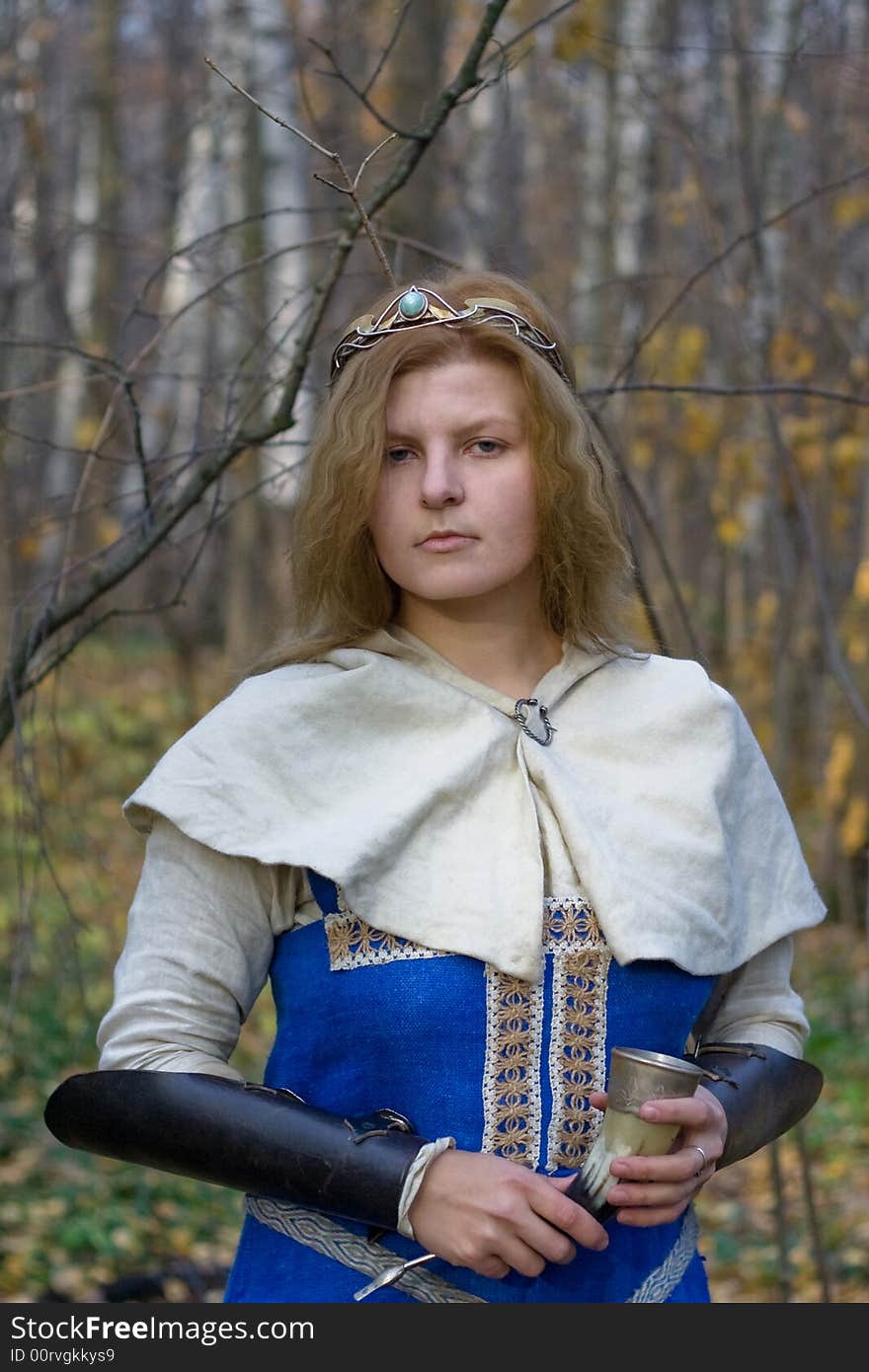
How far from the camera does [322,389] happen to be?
2.59m

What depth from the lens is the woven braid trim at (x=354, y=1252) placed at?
1.73 meters

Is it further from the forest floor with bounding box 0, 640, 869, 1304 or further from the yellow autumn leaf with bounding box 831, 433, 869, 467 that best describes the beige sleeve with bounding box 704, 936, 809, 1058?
the yellow autumn leaf with bounding box 831, 433, 869, 467

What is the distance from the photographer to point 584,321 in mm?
11820

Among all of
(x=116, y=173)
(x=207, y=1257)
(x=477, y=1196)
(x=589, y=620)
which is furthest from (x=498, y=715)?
(x=116, y=173)

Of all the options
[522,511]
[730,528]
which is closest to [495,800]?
[522,511]

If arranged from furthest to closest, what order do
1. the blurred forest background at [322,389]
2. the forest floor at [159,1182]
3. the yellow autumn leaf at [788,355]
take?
1. the yellow autumn leaf at [788,355]
2. the forest floor at [159,1182]
3. the blurred forest background at [322,389]

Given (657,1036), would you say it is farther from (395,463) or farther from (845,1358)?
(395,463)

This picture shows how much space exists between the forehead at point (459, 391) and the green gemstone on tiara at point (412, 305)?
0.07 m

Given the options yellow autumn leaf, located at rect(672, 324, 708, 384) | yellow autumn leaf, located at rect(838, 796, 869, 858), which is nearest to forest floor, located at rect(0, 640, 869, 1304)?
yellow autumn leaf, located at rect(838, 796, 869, 858)

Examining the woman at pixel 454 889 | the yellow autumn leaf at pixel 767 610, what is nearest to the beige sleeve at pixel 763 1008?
the woman at pixel 454 889

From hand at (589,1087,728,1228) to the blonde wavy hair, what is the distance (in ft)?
2.15

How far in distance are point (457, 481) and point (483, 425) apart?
0.08 meters

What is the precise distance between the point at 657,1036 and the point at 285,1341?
1.79ft

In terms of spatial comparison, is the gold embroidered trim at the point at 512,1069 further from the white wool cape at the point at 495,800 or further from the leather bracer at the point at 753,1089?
the leather bracer at the point at 753,1089
